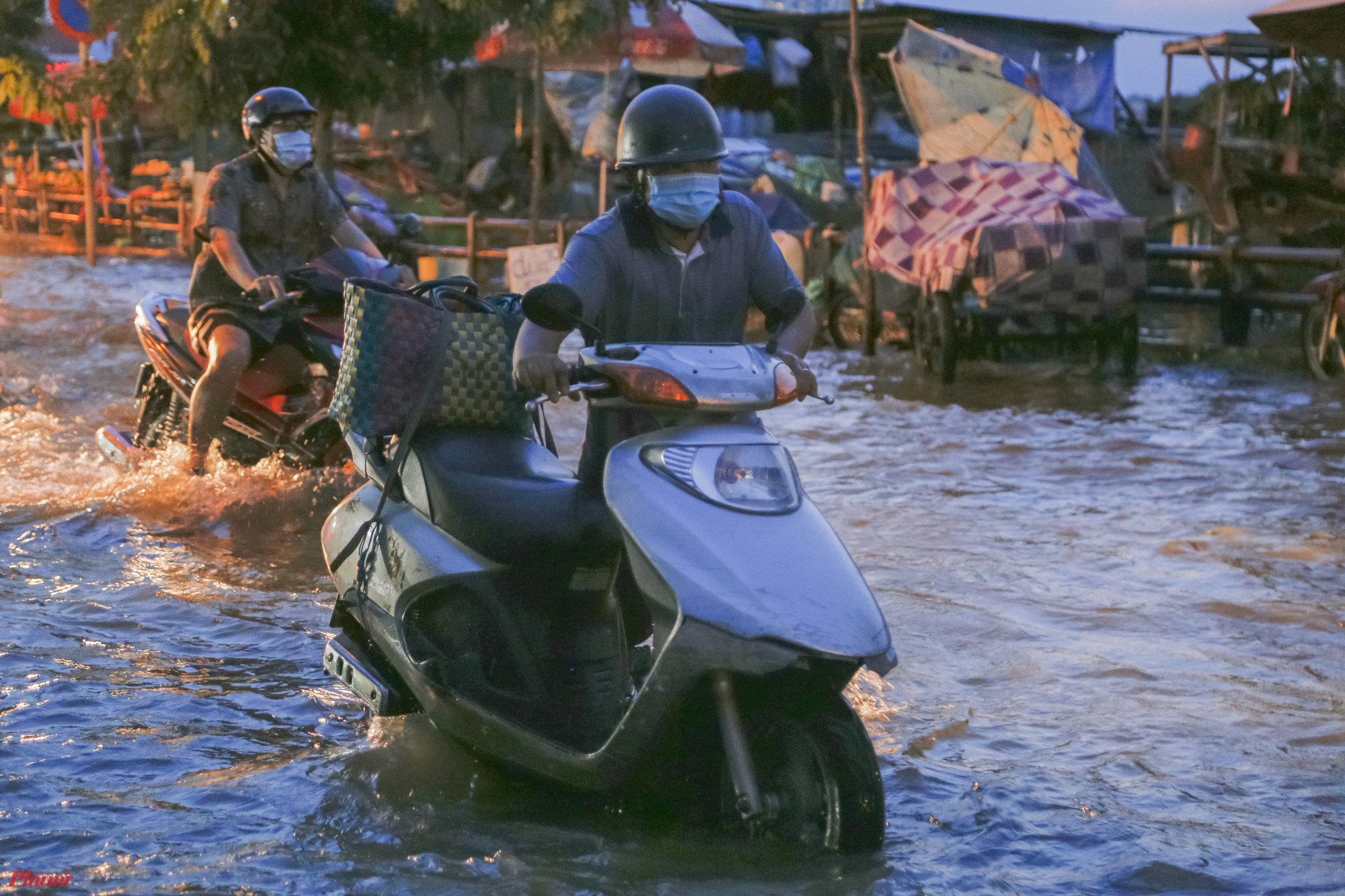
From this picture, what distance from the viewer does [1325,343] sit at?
11.8 metres

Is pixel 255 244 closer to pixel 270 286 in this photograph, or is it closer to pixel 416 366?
pixel 270 286

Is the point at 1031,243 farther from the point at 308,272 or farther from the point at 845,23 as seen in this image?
the point at 845,23

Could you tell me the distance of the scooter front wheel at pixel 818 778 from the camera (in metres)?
2.95

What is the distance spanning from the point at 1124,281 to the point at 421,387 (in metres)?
9.03

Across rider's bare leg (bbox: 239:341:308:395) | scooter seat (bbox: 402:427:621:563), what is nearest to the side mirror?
scooter seat (bbox: 402:427:621:563)

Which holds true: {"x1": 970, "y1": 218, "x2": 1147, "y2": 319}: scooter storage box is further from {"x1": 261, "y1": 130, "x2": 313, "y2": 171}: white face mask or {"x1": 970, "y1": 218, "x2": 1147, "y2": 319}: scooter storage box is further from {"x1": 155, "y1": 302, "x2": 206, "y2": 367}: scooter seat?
{"x1": 155, "y1": 302, "x2": 206, "y2": 367}: scooter seat

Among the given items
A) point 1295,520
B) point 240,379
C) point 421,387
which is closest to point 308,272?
point 240,379

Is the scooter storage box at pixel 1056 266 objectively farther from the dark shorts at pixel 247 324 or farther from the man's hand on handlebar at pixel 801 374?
the man's hand on handlebar at pixel 801 374

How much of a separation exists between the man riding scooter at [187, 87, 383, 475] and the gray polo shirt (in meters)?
2.90

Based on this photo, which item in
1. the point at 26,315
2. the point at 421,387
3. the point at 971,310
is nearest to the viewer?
the point at 421,387

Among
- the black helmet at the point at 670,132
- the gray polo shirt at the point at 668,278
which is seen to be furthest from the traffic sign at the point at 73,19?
the black helmet at the point at 670,132

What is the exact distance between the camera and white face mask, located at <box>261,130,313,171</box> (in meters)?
6.46

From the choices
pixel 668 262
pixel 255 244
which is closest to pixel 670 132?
pixel 668 262

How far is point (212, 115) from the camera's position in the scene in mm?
17188
